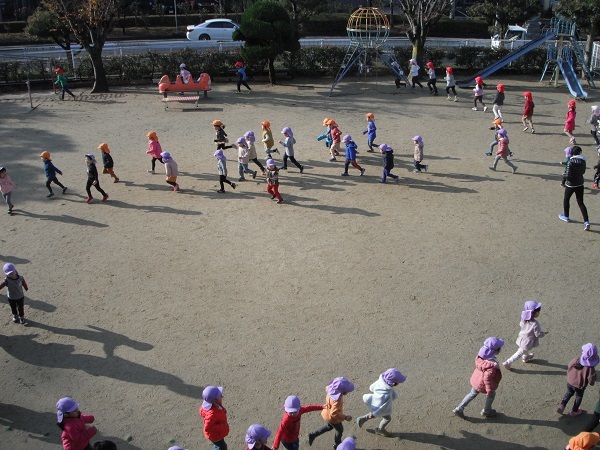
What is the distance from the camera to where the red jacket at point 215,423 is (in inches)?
239

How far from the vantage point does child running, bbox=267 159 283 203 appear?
41.0 ft

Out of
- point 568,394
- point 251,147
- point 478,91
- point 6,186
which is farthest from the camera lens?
point 478,91

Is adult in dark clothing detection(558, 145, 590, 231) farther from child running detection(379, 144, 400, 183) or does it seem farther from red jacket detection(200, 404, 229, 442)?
red jacket detection(200, 404, 229, 442)

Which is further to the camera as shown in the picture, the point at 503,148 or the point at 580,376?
the point at 503,148

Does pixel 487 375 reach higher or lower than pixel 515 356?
higher

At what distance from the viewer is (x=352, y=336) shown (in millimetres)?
8375

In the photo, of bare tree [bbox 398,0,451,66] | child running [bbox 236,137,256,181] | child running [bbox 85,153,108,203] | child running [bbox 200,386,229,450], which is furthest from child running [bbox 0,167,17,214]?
bare tree [bbox 398,0,451,66]

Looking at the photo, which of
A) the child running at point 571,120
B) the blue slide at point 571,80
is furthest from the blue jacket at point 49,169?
the blue slide at point 571,80

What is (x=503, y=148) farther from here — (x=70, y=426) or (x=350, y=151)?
(x=70, y=426)

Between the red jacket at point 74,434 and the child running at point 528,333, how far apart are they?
518 cm

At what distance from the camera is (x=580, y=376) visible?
6.68 m

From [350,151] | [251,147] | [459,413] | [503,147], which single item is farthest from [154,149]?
[459,413]

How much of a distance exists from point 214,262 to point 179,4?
41.3 meters

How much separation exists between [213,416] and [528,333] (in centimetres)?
415
